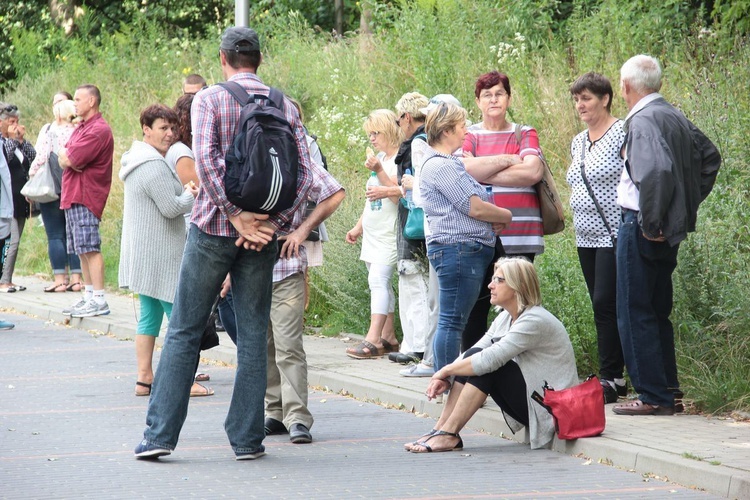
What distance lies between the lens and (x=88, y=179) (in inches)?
520

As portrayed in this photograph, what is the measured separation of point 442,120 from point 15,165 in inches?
369

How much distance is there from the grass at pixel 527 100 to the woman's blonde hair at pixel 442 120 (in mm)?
1951

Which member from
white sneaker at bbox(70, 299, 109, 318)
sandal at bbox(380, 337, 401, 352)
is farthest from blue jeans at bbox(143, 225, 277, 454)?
white sneaker at bbox(70, 299, 109, 318)

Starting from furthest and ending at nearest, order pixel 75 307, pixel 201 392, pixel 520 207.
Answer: pixel 75 307
pixel 201 392
pixel 520 207

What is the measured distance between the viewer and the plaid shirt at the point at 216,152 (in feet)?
20.9

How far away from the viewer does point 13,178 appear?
15633 millimetres

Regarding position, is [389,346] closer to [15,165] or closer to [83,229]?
[83,229]

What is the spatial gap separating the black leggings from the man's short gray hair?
1.92m

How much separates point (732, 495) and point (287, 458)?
242cm

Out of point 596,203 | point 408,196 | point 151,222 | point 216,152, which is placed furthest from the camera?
point 408,196

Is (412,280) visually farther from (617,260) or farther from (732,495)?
(732,495)

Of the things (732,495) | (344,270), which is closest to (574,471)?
(732,495)

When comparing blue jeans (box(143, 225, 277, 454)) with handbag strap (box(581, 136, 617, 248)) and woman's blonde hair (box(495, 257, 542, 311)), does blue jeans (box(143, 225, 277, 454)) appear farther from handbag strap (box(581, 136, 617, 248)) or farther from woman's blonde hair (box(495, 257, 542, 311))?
handbag strap (box(581, 136, 617, 248))

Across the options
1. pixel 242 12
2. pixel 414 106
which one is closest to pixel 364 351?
pixel 414 106
